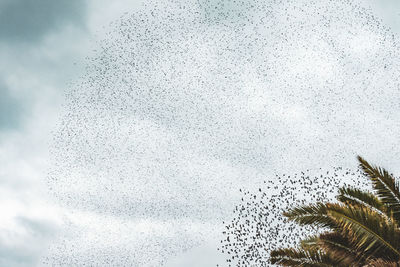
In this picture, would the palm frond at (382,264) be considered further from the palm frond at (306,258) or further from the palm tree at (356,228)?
the palm frond at (306,258)

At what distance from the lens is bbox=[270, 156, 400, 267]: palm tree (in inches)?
351

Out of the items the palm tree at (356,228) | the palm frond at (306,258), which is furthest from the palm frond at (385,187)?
the palm frond at (306,258)

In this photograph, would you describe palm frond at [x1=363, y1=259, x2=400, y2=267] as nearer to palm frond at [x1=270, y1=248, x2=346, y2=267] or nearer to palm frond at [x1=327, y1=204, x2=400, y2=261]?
palm frond at [x1=327, y1=204, x2=400, y2=261]

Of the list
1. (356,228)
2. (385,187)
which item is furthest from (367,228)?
(385,187)

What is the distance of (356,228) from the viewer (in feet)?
29.0

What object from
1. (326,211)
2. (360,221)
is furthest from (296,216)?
(360,221)

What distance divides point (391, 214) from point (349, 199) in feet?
4.75

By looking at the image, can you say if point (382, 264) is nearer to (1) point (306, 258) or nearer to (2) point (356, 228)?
(2) point (356, 228)

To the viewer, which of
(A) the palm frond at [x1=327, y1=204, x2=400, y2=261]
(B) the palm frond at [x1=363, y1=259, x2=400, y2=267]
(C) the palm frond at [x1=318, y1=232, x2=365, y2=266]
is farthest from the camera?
(C) the palm frond at [x1=318, y1=232, x2=365, y2=266]

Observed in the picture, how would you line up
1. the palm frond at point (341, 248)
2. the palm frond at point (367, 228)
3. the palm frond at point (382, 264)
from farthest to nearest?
1. the palm frond at point (341, 248)
2. the palm frond at point (367, 228)
3. the palm frond at point (382, 264)

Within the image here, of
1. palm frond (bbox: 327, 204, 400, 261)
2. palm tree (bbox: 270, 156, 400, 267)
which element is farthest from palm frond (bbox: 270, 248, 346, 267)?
palm frond (bbox: 327, 204, 400, 261)

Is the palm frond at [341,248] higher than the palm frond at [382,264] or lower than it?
higher

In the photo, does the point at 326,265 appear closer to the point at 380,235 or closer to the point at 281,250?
the point at 281,250

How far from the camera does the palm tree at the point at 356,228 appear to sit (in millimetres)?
8906
